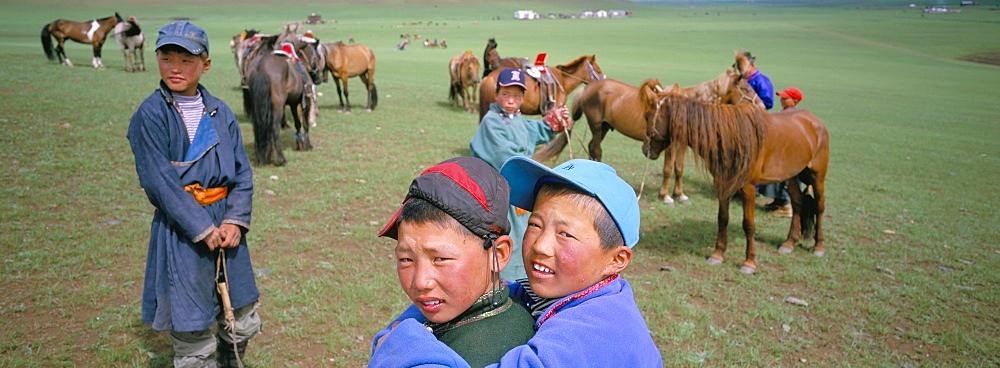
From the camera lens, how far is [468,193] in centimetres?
130

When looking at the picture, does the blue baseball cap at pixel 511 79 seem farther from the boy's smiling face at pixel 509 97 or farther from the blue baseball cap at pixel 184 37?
the blue baseball cap at pixel 184 37

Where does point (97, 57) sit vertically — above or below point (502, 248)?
above

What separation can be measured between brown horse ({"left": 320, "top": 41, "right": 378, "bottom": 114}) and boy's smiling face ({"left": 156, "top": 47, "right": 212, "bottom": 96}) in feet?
40.2

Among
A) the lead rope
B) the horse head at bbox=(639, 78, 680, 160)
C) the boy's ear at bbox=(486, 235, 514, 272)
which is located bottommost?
the lead rope

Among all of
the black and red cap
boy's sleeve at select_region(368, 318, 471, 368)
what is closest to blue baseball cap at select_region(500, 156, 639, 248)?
the black and red cap

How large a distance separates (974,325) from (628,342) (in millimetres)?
5093

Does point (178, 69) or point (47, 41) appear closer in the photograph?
point (178, 69)

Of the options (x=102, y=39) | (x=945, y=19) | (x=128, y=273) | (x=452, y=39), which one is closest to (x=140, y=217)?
(x=128, y=273)

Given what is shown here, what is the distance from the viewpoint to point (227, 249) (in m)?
2.93

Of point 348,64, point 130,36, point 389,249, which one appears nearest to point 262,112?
point 389,249

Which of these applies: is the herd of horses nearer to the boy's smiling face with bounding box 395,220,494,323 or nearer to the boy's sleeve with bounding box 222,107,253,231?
the boy's sleeve with bounding box 222,107,253,231

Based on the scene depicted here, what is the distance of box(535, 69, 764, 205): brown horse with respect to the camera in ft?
27.7

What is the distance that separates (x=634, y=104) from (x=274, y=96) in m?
5.59

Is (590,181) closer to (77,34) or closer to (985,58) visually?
(77,34)
